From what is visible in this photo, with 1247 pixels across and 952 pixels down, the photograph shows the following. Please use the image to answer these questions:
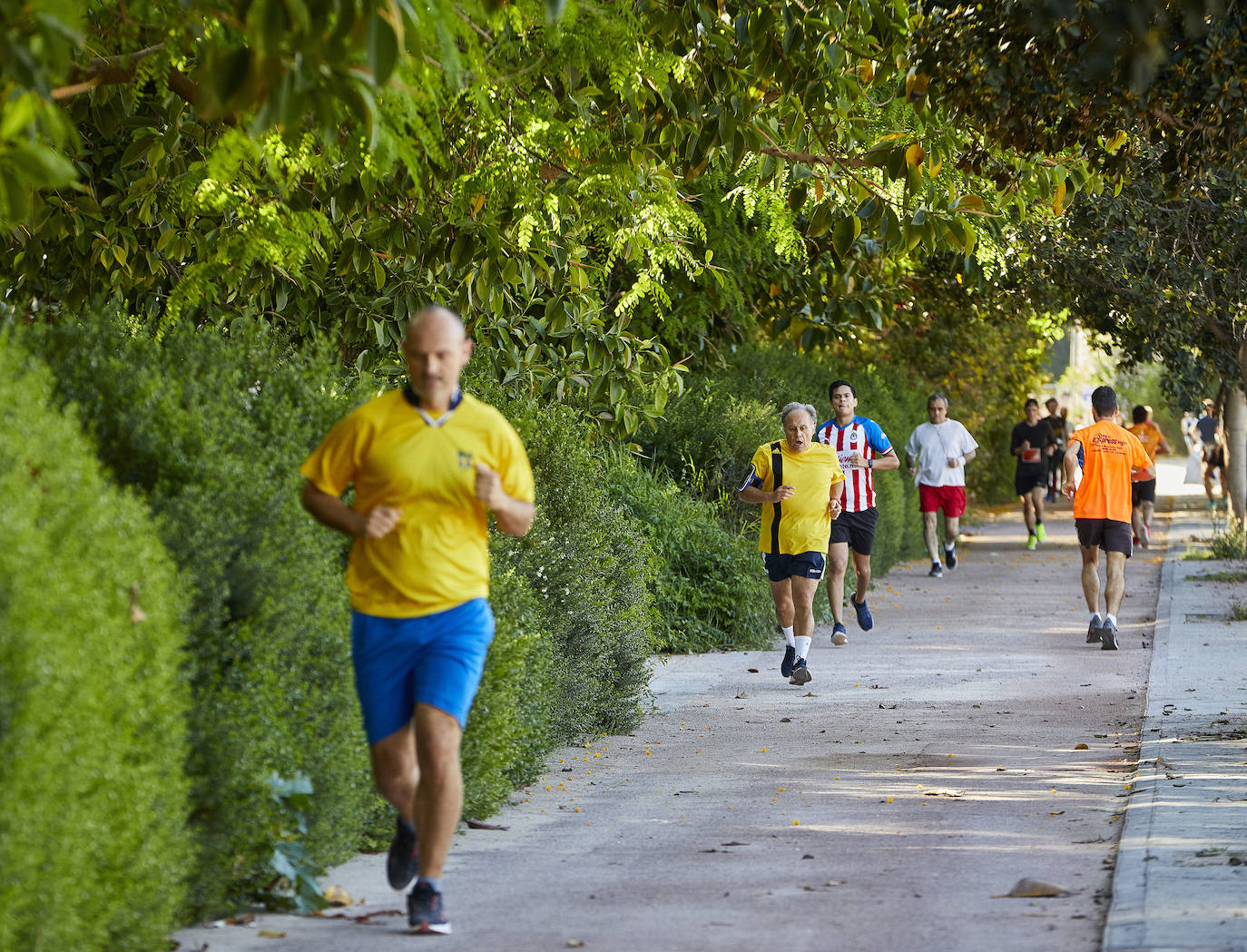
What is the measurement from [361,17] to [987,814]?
180 inches

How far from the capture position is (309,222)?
24.3 ft

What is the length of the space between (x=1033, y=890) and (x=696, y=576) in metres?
7.62

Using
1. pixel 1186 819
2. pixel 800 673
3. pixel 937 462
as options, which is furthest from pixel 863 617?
pixel 1186 819

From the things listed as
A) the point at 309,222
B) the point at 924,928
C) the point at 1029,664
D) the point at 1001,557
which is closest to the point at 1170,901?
the point at 924,928

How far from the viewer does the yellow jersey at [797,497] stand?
11.1m

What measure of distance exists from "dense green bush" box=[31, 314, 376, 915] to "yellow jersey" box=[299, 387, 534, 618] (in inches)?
12.3

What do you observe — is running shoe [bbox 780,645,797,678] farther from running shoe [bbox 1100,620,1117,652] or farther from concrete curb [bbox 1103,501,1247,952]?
running shoe [bbox 1100,620,1117,652]

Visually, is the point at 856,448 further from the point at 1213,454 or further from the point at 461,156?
the point at 1213,454

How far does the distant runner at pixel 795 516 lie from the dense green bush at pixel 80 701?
6735 mm

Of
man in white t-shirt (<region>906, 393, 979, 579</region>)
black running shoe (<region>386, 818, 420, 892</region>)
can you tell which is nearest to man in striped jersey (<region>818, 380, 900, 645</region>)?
man in white t-shirt (<region>906, 393, 979, 579</region>)

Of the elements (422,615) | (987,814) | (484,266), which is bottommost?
(987,814)

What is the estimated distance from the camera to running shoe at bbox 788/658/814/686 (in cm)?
1115

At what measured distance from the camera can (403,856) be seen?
17.8 ft

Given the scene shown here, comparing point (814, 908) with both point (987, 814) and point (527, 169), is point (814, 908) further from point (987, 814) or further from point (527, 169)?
point (527, 169)
